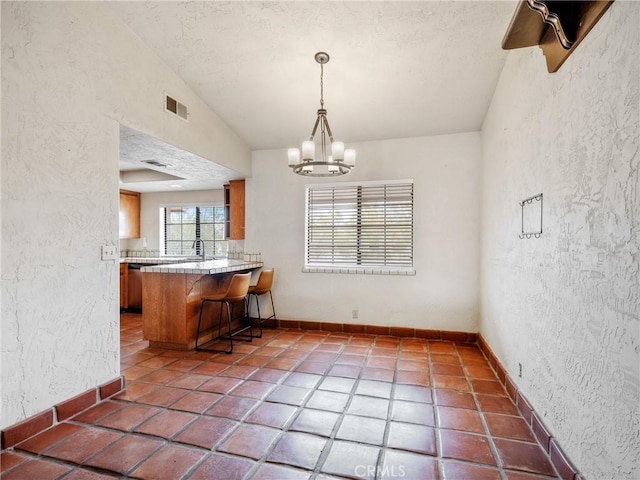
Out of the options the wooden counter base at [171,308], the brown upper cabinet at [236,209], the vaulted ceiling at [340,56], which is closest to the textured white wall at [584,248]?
the vaulted ceiling at [340,56]

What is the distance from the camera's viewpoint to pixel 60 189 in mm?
2162

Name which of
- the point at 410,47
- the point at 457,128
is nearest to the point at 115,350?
the point at 410,47

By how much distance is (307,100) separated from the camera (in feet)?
11.4

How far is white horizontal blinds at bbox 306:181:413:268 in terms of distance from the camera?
4.13m

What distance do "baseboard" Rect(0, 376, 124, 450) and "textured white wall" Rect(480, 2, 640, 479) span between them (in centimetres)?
295

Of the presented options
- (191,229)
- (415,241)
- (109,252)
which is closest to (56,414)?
(109,252)

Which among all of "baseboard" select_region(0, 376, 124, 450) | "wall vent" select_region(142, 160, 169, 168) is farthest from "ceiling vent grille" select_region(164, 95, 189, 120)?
"baseboard" select_region(0, 376, 124, 450)

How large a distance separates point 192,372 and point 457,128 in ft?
12.5

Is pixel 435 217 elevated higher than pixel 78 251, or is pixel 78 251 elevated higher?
pixel 435 217

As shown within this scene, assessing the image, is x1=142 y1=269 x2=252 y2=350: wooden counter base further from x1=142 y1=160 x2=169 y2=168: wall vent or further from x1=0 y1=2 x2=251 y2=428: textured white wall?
x1=142 y1=160 x2=169 y2=168: wall vent

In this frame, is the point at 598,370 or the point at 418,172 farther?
the point at 418,172

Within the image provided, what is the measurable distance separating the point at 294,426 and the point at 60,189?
218 cm

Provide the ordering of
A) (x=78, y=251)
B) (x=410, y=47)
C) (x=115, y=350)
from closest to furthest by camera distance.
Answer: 1. (x=78, y=251)
2. (x=115, y=350)
3. (x=410, y=47)

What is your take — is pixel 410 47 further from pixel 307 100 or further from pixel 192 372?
pixel 192 372
